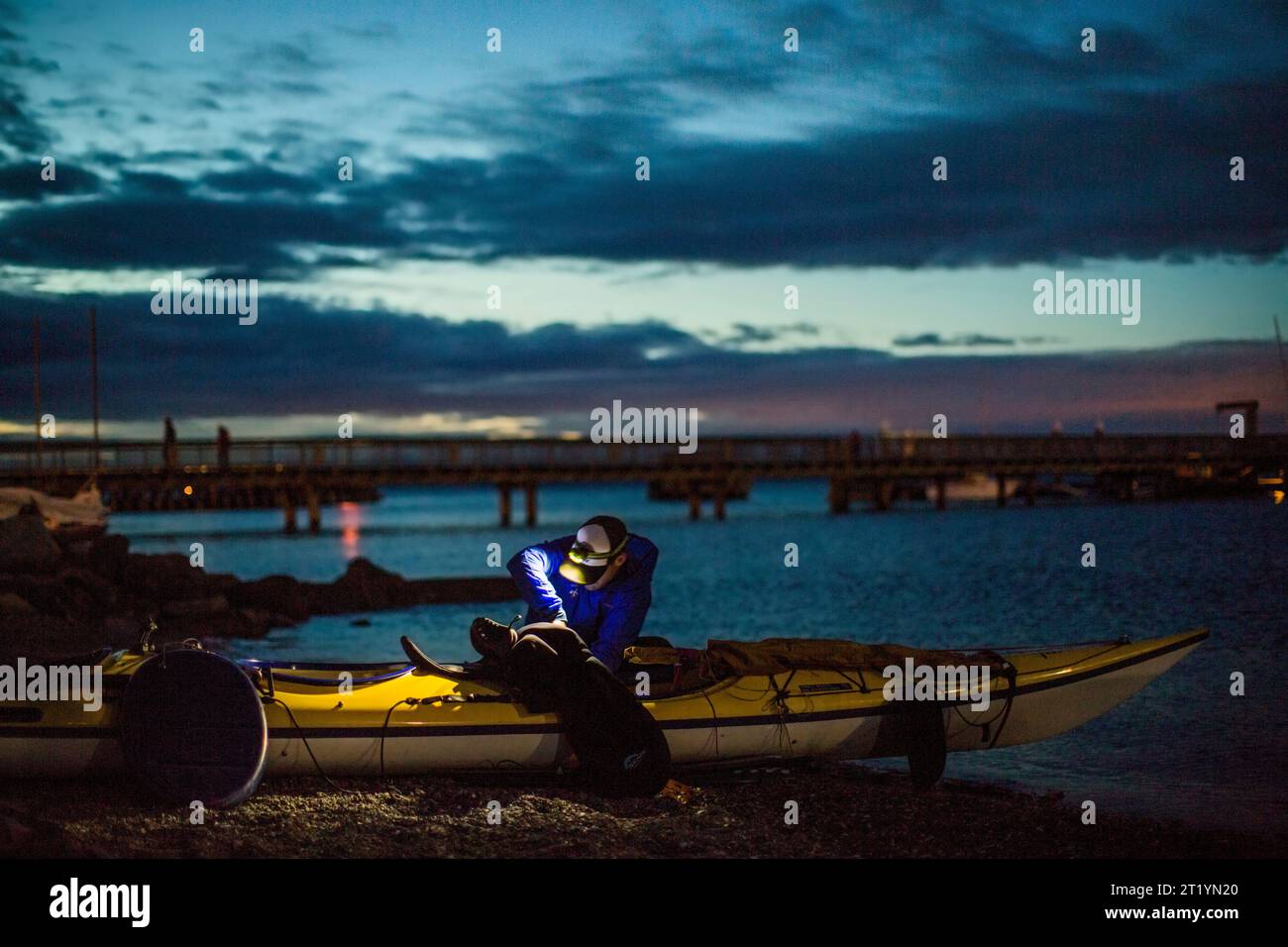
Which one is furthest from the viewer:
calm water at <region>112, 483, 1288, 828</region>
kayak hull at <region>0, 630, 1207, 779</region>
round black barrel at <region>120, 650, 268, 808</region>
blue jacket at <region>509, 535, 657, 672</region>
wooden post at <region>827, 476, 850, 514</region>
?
wooden post at <region>827, 476, 850, 514</region>

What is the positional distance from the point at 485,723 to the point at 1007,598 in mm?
21651

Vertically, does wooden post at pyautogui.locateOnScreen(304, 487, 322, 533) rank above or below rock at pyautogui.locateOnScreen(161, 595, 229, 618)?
above

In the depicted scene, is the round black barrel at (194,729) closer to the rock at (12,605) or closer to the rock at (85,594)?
the rock at (12,605)

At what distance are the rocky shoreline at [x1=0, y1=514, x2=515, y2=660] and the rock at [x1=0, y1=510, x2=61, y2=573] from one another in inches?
0.7

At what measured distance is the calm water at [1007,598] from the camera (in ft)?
37.6

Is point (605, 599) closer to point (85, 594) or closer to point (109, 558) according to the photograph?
point (85, 594)

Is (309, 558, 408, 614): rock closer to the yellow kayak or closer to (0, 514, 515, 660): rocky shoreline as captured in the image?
(0, 514, 515, 660): rocky shoreline

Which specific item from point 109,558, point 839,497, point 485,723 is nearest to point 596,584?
point 485,723

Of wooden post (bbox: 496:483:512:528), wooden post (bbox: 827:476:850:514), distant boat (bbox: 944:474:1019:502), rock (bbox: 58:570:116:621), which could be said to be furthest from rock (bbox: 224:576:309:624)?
distant boat (bbox: 944:474:1019:502)

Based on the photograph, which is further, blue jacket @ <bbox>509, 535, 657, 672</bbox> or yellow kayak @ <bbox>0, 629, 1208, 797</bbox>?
blue jacket @ <bbox>509, 535, 657, 672</bbox>

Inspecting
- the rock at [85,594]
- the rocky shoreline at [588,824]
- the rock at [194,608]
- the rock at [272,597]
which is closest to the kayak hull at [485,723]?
the rocky shoreline at [588,824]

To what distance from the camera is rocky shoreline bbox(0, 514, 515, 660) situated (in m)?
17.3

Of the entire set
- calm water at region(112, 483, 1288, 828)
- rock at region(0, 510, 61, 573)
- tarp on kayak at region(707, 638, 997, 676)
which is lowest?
calm water at region(112, 483, 1288, 828)

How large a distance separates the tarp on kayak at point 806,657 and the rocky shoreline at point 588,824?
2.79ft
